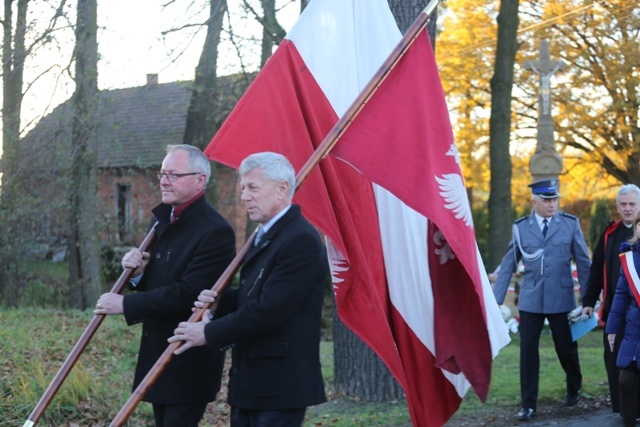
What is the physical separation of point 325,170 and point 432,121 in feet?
2.23

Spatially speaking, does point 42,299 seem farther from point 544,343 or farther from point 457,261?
point 457,261

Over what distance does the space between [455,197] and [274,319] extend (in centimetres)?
145

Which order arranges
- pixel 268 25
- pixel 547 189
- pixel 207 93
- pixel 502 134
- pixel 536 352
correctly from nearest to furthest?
pixel 536 352 < pixel 547 189 < pixel 268 25 < pixel 502 134 < pixel 207 93

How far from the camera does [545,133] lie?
20328 millimetres

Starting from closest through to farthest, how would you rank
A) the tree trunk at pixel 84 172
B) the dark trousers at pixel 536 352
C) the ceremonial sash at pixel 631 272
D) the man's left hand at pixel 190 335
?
1. the man's left hand at pixel 190 335
2. the ceremonial sash at pixel 631 272
3. the dark trousers at pixel 536 352
4. the tree trunk at pixel 84 172

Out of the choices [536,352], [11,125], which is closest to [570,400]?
[536,352]

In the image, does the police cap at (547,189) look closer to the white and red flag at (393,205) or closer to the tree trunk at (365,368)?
the tree trunk at (365,368)

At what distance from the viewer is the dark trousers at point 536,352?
330 inches

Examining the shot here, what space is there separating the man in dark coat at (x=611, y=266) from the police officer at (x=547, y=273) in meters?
0.20

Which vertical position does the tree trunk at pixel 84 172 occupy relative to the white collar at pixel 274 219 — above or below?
above

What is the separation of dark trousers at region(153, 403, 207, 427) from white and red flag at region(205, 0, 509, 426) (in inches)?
37.9

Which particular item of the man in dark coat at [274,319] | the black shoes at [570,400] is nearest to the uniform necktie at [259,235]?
the man in dark coat at [274,319]

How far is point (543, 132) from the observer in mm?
20328

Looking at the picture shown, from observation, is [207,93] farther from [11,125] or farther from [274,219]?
[274,219]
